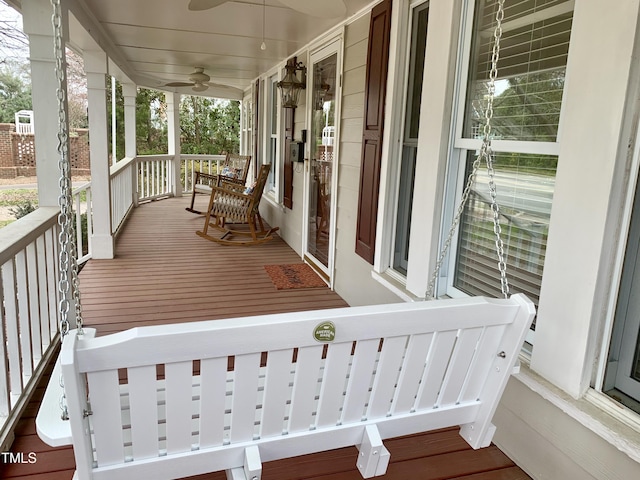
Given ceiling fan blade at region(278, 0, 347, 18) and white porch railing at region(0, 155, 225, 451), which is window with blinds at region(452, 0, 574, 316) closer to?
ceiling fan blade at region(278, 0, 347, 18)

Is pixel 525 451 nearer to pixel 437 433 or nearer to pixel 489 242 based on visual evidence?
pixel 437 433

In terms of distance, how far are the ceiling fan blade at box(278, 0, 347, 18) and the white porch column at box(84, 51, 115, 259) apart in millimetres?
2825

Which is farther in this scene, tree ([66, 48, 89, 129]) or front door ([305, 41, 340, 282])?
tree ([66, 48, 89, 129])

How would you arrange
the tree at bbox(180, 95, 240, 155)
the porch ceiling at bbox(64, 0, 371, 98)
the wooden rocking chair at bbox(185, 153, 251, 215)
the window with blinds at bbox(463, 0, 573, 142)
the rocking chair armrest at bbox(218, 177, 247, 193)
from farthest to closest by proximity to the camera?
1. the tree at bbox(180, 95, 240, 155)
2. the wooden rocking chair at bbox(185, 153, 251, 215)
3. the rocking chair armrest at bbox(218, 177, 247, 193)
4. the porch ceiling at bbox(64, 0, 371, 98)
5. the window with blinds at bbox(463, 0, 573, 142)

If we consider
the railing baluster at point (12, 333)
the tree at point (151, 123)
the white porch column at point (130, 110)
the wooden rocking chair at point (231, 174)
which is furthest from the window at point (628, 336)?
the tree at point (151, 123)

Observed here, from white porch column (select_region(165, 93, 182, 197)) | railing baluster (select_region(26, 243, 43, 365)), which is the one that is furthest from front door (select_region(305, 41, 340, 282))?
white porch column (select_region(165, 93, 182, 197))

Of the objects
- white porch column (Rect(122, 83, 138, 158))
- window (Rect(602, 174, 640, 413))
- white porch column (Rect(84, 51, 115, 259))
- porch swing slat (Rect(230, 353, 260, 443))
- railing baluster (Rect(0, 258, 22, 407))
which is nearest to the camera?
porch swing slat (Rect(230, 353, 260, 443))

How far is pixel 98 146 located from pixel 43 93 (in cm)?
171

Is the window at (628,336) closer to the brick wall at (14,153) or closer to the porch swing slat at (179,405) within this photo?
the porch swing slat at (179,405)

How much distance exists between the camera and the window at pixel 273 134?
623cm

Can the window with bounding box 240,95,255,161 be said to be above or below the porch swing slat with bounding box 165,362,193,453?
above

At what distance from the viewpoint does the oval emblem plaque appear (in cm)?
113

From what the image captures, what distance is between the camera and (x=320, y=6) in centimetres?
227

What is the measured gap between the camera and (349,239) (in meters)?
3.71
